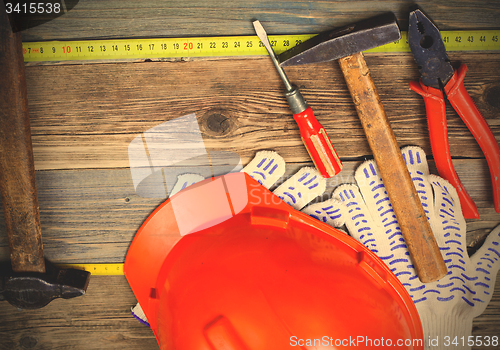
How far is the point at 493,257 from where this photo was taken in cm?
95

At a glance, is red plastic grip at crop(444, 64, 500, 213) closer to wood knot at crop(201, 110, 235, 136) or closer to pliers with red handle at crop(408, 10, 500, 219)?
pliers with red handle at crop(408, 10, 500, 219)

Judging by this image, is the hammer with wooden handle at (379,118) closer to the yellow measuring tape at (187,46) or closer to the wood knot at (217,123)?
the yellow measuring tape at (187,46)

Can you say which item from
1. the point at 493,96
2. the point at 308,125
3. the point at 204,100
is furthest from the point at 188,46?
the point at 493,96

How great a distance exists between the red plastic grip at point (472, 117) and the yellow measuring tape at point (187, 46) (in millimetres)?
142

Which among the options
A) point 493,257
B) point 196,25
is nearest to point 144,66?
point 196,25

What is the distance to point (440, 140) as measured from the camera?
0.87 m

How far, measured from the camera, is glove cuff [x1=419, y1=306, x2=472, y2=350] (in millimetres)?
912

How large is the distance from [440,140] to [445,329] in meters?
0.61

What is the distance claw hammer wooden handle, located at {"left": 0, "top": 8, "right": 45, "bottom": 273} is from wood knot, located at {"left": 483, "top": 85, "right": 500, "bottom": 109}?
1.42 m

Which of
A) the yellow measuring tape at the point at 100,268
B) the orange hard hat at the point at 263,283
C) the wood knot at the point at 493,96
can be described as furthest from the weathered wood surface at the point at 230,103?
the yellow measuring tape at the point at 100,268

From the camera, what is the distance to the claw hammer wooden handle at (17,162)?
0.79 metres

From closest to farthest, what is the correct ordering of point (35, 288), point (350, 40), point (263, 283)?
point (263, 283)
point (350, 40)
point (35, 288)

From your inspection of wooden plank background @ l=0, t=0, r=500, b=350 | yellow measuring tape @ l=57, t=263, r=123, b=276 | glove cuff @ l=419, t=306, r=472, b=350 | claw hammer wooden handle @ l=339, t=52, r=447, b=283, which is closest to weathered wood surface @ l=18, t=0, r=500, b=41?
wooden plank background @ l=0, t=0, r=500, b=350

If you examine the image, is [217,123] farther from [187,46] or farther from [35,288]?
[35,288]
